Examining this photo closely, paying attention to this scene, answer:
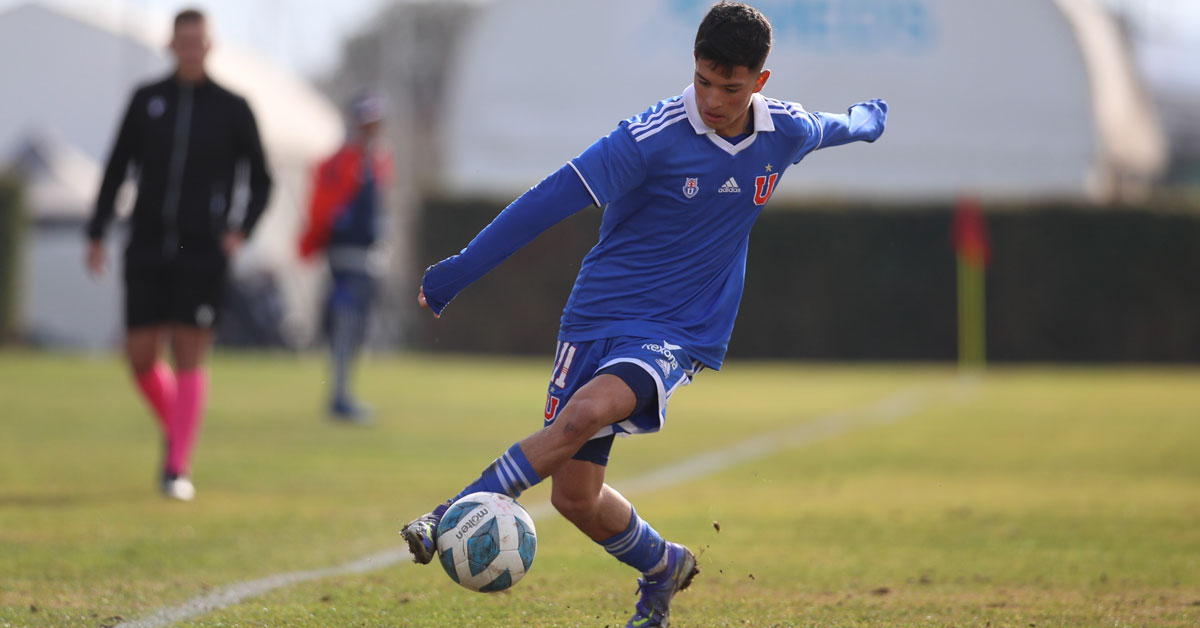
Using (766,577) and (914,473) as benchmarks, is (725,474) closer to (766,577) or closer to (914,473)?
(914,473)

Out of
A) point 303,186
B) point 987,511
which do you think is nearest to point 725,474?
point 987,511

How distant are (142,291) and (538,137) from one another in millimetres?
26081

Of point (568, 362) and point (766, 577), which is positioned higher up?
→ point (568, 362)

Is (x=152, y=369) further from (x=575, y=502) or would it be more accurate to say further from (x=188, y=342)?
(x=575, y=502)

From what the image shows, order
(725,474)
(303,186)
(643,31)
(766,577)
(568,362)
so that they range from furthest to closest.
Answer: (303,186) < (643,31) < (725,474) < (766,577) < (568,362)

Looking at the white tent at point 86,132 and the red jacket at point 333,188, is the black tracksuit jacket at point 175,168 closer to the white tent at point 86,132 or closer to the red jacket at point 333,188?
the red jacket at point 333,188

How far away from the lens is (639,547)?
16.4 feet

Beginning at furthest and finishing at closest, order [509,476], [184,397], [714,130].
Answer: [184,397] < [714,130] < [509,476]

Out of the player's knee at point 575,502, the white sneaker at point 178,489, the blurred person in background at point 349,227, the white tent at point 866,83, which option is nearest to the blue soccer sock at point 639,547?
the player's knee at point 575,502

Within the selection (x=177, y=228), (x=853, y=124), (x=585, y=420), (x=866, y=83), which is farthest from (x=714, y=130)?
(x=866, y=83)

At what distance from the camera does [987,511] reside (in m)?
8.53

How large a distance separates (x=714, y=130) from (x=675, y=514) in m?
3.67

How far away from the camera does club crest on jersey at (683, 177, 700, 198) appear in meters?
4.83

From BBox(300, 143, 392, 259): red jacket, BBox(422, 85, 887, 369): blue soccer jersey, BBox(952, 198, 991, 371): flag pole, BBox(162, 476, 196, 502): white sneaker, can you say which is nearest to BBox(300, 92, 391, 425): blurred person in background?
BBox(300, 143, 392, 259): red jacket
